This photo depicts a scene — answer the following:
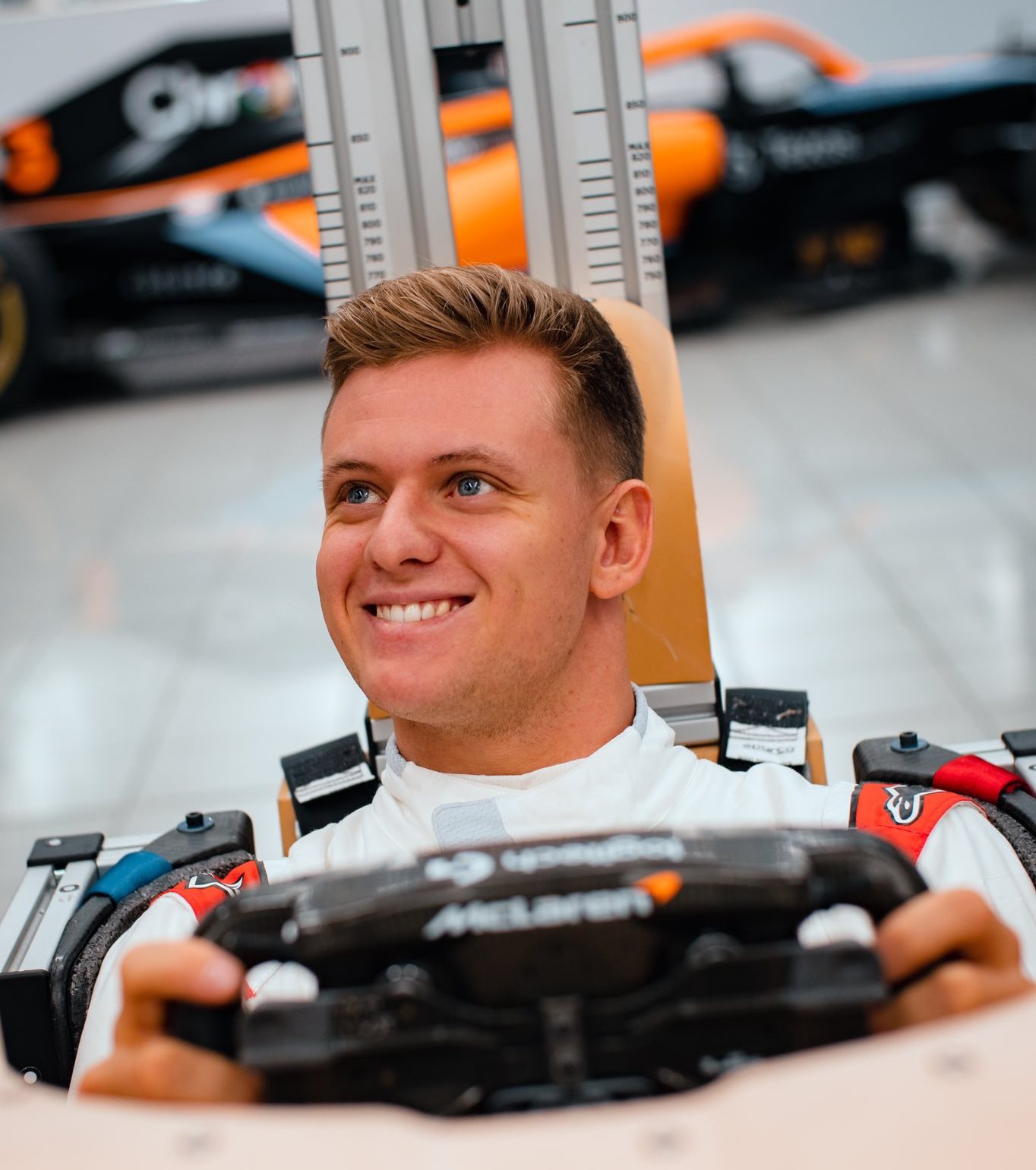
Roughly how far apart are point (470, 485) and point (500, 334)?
5.7 inches

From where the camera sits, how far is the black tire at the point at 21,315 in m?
5.22

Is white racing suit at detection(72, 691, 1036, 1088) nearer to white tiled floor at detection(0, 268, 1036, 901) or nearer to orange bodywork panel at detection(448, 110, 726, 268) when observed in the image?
white tiled floor at detection(0, 268, 1036, 901)

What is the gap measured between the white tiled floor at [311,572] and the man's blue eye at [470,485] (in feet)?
4.95

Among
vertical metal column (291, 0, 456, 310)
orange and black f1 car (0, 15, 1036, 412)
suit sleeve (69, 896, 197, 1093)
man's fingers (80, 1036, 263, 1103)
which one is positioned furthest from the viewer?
orange and black f1 car (0, 15, 1036, 412)

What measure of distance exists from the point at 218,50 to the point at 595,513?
480 cm

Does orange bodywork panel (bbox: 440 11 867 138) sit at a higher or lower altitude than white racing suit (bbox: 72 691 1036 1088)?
higher

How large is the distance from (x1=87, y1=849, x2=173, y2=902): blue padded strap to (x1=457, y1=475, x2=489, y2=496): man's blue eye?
535 millimetres

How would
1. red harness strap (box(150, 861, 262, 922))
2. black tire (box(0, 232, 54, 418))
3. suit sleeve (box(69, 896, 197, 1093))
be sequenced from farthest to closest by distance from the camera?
black tire (box(0, 232, 54, 418)), red harness strap (box(150, 861, 262, 922)), suit sleeve (box(69, 896, 197, 1093))

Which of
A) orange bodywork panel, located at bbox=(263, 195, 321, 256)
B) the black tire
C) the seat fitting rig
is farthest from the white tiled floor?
the seat fitting rig

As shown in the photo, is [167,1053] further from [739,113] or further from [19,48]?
[19,48]

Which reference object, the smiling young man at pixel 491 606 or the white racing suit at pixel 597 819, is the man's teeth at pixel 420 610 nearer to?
the smiling young man at pixel 491 606

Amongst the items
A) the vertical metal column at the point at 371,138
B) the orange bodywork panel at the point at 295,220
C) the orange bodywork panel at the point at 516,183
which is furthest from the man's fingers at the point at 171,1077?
the orange bodywork panel at the point at 295,220

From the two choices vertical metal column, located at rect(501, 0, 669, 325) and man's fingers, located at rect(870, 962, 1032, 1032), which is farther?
vertical metal column, located at rect(501, 0, 669, 325)

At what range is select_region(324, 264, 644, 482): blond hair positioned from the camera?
47.4 inches
